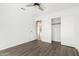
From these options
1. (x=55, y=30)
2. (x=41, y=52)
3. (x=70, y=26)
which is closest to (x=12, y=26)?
(x=41, y=52)

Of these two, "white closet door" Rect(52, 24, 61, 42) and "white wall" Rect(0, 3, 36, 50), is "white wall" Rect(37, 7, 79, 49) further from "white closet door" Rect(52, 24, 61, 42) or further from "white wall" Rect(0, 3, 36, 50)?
"white wall" Rect(0, 3, 36, 50)

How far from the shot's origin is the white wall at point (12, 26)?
10.7 ft

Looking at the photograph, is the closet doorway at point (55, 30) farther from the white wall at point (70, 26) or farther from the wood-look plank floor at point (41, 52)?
the wood-look plank floor at point (41, 52)

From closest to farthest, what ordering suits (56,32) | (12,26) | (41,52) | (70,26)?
1. (41,52)
2. (70,26)
3. (12,26)
4. (56,32)

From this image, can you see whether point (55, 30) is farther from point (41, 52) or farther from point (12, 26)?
point (12, 26)

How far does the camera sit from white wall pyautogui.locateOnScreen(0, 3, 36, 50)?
326 centimetres

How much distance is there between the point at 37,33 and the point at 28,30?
1155mm

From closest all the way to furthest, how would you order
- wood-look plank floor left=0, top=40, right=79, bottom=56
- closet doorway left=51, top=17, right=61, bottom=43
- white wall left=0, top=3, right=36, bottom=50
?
wood-look plank floor left=0, top=40, right=79, bottom=56, white wall left=0, top=3, right=36, bottom=50, closet doorway left=51, top=17, right=61, bottom=43

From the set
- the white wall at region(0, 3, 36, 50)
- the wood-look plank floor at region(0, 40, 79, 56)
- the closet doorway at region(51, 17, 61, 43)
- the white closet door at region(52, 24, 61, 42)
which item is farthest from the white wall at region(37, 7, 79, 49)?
the white wall at region(0, 3, 36, 50)

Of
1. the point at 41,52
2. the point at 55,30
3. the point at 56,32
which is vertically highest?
the point at 55,30

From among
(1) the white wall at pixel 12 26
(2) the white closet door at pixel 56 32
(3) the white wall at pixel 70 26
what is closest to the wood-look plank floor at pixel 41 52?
(3) the white wall at pixel 70 26

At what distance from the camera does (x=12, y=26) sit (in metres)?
3.73

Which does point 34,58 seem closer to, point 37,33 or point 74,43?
point 74,43

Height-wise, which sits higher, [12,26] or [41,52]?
[12,26]
